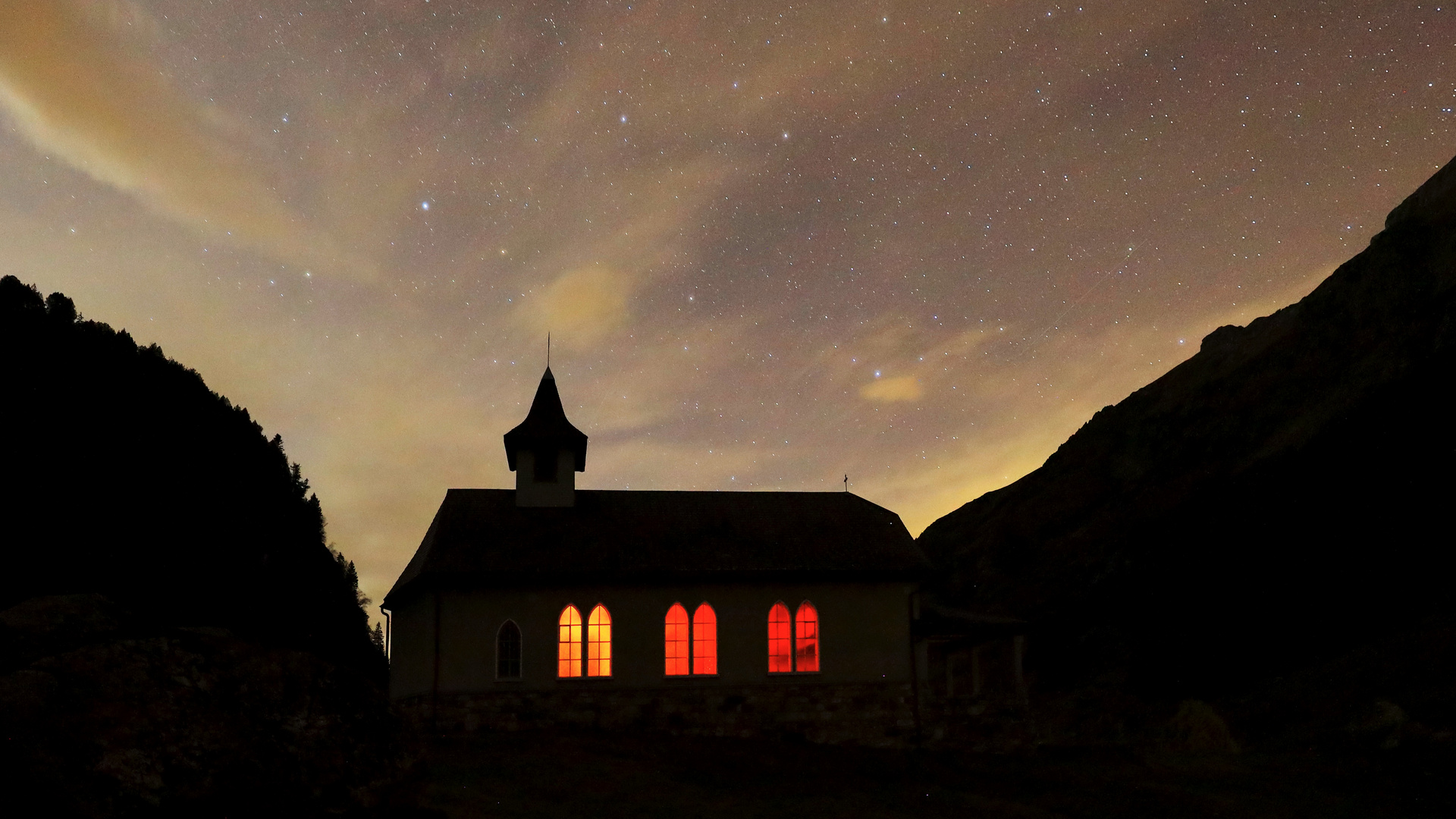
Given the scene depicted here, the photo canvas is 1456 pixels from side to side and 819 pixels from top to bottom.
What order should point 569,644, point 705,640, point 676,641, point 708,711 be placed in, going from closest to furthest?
point 708,711, point 569,644, point 676,641, point 705,640

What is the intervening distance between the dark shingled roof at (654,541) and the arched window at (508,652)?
1.38m

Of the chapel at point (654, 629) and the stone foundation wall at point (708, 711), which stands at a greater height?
the chapel at point (654, 629)

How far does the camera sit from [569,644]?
31.4 metres

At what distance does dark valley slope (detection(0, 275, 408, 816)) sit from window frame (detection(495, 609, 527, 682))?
459cm

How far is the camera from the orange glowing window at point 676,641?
104ft

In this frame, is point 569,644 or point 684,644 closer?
point 569,644

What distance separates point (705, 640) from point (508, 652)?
227 inches

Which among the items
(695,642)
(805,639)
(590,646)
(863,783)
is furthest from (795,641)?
(863,783)

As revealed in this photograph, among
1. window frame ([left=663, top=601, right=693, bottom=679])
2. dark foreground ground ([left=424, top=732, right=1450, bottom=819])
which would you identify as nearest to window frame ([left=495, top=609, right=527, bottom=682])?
dark foreground ground ([left=424, top=732, right=1450, bottom=819])

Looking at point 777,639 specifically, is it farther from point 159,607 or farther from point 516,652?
point 159,607

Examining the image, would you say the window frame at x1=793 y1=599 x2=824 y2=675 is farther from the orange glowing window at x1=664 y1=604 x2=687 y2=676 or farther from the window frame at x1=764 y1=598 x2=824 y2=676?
the orange glowing window at x1=664 y1=604 x2=687 y2=676

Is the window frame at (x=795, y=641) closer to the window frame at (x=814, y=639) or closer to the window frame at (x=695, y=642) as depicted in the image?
the window frame at (x=814, y=639)

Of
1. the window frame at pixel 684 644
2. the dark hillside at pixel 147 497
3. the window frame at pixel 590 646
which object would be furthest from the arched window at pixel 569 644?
the dark hillside at pixel 147 497

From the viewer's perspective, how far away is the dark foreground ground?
2159 cm
